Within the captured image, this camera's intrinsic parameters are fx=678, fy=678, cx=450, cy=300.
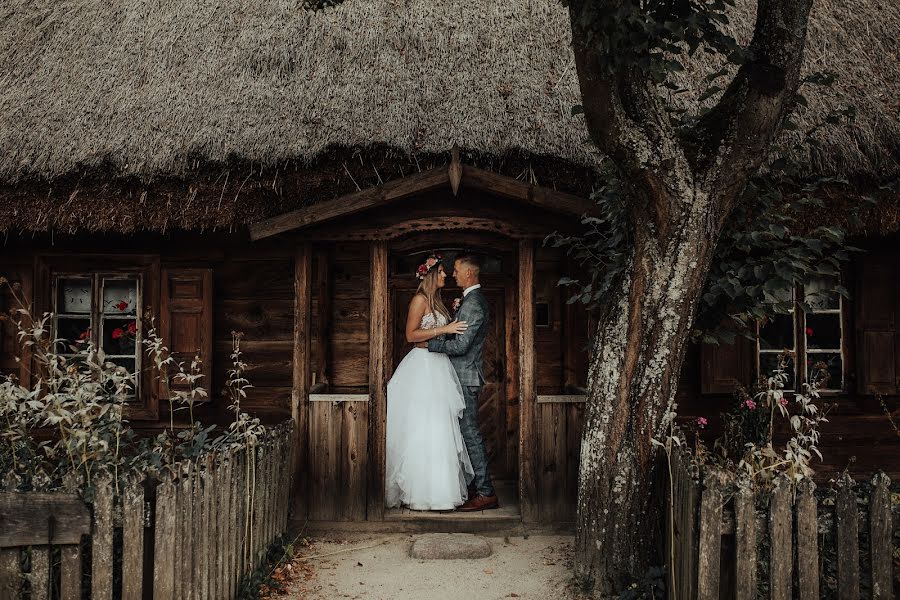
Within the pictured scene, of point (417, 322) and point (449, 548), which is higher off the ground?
point (417, 322)

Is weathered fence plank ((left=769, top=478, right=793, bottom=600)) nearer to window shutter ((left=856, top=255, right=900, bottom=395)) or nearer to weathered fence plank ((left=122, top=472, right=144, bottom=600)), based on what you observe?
weathered fence plank ((left=122, top=472, right=144, bottom=600))

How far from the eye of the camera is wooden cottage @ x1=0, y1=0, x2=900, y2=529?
5168mm

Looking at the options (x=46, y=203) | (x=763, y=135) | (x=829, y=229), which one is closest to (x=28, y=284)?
(x=46, y=203)

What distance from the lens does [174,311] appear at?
6098 mm

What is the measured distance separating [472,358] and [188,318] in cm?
262

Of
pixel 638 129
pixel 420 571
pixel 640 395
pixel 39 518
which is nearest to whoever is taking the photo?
pixel 39 518

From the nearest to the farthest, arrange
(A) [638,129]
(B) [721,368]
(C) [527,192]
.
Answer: (A) [638,129] → (C) [527,192] → (B) [721,368]

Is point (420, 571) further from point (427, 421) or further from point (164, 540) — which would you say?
point (164, 540)

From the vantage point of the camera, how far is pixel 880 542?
3.19m

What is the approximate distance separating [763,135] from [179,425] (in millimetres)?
5306

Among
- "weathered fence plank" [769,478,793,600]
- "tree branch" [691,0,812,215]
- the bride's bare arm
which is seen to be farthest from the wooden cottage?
"weathered fence plank" [769,478,793,600]

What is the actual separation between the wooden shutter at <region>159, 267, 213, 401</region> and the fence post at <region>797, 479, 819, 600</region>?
4.79 m

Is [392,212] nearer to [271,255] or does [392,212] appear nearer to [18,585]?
[271,255]

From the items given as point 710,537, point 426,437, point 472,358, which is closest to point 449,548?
point 426,437
